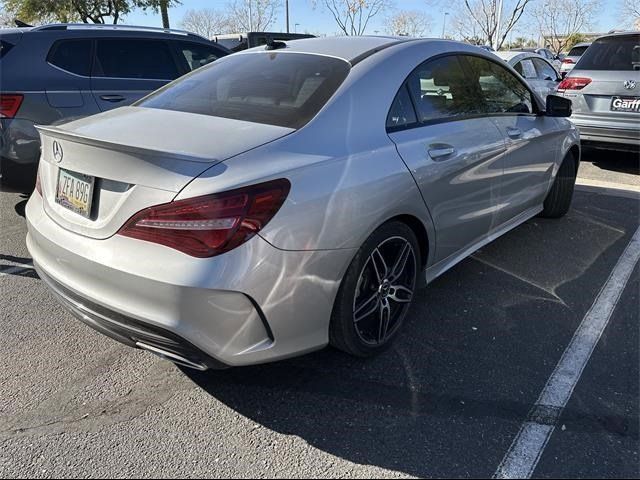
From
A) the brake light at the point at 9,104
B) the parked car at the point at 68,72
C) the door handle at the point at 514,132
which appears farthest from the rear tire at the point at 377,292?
the brake light at the point at 9,104

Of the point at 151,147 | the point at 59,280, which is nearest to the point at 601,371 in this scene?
the point at 151,147

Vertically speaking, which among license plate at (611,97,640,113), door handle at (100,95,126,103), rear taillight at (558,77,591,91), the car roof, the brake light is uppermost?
the car roof

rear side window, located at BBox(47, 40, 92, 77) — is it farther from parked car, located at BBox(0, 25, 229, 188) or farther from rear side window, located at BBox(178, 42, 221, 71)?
rear side window, located at BBox(178, 42, 221, 71)

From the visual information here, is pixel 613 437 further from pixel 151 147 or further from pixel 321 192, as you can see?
pixel 151 147

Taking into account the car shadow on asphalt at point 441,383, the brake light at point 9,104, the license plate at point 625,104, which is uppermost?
the brake light at point 9,104

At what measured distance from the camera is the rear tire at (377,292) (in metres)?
2.40

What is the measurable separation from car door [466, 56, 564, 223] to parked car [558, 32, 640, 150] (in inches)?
105

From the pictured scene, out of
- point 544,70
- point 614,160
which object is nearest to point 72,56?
point 614,160

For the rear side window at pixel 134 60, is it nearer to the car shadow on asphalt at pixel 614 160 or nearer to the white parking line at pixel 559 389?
the white parking line at pixel 559 389

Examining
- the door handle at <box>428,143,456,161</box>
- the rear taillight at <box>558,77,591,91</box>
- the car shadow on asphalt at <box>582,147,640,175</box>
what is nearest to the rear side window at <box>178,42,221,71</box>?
the door handle at <box>428,143,456,161</box>

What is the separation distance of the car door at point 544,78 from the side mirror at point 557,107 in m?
A: 5.80

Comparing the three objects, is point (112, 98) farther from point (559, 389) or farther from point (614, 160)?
point (614, 160)

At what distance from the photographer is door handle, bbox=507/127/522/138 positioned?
361cm

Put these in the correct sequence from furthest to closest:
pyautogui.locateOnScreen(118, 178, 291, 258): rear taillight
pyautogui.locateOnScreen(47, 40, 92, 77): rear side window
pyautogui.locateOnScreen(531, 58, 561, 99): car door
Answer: pyautogui.locateOnScreen(531, 58, 561, 99): car door → pyautogui.locateOnScreen(47, 40, 92, 77): rear side window → pyautogui.locateOnScreen(118, 178, 291, 258): rear taillight
